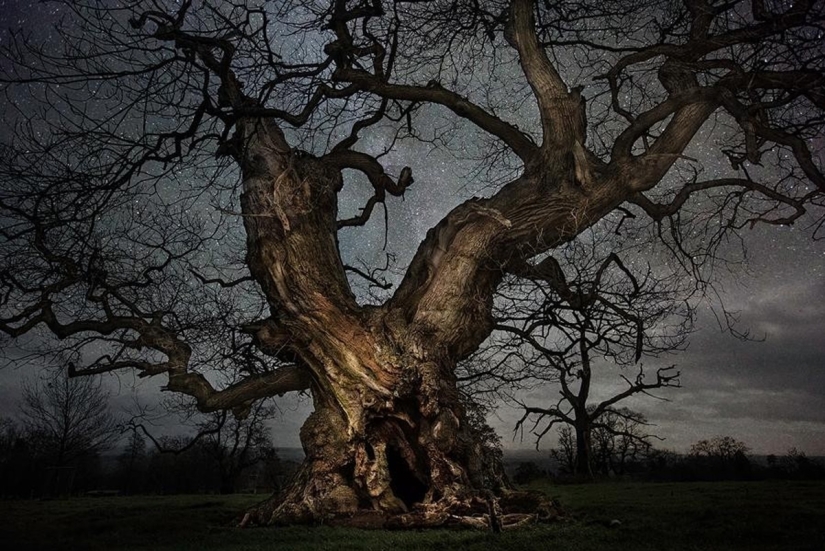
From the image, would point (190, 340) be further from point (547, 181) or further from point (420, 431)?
point (547, 181)

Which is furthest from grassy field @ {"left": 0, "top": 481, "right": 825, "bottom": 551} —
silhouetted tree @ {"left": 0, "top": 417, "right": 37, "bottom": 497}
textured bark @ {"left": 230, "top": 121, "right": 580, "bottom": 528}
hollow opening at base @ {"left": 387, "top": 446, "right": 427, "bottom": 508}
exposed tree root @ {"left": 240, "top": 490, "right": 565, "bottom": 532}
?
silhouetted tree @ {"left": 0, "top": 417, "right": 37, "bottom": 497}

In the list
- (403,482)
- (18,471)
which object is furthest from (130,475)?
(403,482)

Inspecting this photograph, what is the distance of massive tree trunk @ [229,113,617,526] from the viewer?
7.71 m

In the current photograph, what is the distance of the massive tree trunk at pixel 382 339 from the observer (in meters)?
7.71

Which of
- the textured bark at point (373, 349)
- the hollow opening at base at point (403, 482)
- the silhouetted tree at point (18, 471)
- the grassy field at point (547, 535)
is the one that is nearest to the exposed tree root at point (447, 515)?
the textured bark at point (373, 349)

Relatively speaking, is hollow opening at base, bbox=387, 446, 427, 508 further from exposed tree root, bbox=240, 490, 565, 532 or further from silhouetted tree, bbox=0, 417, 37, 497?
silhouetted tree, bbox=0, 417, 37, 497

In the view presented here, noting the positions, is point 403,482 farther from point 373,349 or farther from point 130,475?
point 130,475

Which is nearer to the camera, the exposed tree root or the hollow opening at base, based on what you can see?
the exposed tree root

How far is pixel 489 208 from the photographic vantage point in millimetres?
8047

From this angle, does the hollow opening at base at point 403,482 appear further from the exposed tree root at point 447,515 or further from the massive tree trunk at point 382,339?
the exposed tree root at point 447,515

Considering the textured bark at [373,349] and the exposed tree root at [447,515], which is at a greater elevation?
the textured bark at [373,349]

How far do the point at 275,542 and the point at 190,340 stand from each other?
6397 mm

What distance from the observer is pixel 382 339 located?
27.2ft

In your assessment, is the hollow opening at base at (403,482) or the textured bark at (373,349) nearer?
the textured bark at (373,349)
